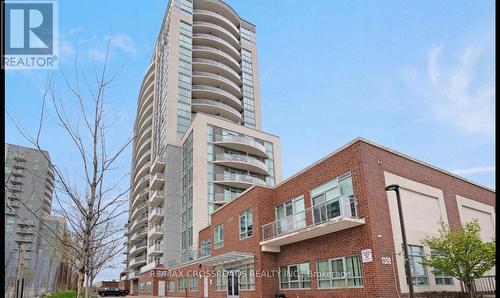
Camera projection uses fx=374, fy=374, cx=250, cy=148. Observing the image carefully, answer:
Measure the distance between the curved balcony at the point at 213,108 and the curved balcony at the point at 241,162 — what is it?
1082 cm

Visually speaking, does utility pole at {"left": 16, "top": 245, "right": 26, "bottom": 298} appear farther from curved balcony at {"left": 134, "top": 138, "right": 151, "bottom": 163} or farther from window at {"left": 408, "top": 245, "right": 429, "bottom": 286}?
curved balcony at {"left": 134, "top": 138, "right": 151, "bottom": 163}

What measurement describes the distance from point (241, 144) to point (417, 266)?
33026mm

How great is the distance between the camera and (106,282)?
88750 millimetres

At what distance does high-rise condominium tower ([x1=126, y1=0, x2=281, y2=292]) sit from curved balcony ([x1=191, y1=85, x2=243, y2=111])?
17 cm

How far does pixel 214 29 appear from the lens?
2457 inches

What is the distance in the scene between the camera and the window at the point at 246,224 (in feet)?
80.4

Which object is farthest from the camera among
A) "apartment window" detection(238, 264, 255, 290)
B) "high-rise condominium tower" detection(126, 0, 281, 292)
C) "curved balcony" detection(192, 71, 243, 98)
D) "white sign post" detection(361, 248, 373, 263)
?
"curved balcony" detection(192, 71, 243, 98)

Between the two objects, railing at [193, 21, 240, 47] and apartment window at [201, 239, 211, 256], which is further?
railing at [193, 21, 240, 47]

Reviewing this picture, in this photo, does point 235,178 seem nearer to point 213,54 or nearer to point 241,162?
point 241,162

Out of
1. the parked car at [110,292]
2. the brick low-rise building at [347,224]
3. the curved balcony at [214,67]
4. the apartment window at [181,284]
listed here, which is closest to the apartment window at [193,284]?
the apartment window at [181,284]

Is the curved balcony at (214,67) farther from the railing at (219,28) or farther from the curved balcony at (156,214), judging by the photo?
the curved balcony at (156,214)

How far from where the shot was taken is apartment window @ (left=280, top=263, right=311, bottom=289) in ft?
64.3

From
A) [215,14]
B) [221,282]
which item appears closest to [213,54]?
[215,14]

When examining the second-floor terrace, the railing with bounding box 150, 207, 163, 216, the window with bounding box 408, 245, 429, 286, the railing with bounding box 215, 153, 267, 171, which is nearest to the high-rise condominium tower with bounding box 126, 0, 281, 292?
the railing with bounding box 215, 153, 267, 171
